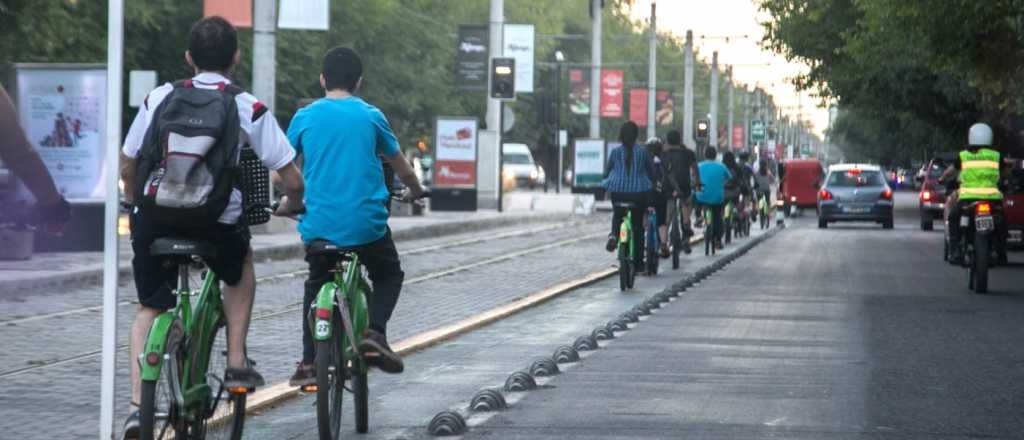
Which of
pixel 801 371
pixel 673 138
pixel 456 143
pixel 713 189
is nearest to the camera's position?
pixel 801 371

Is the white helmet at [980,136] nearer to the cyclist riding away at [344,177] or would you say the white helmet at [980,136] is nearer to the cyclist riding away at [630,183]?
the cyclist riding away at [630,183]

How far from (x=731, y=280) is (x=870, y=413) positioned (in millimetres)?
12888

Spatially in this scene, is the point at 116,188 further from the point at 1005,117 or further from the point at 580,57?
the point at 580,57

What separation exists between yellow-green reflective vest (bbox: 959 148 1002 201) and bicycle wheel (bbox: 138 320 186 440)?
1460 centimetres

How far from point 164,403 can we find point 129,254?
1699 centimetres

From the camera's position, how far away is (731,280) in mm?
22781

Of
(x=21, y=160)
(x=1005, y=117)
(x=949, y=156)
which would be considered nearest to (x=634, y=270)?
(x=21, y=160)

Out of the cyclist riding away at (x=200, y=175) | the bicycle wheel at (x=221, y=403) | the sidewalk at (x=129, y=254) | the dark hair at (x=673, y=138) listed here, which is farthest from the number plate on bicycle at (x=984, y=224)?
the cyclist riding away at (x=200, y=175)

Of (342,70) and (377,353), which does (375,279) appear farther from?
(342,70)

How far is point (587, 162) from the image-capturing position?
57.1 m

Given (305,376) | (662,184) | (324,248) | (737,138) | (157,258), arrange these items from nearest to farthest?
(157,258), (305,376), (324,248), (662,184), (737,138)

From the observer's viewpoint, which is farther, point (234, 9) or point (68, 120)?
point (234, 9)

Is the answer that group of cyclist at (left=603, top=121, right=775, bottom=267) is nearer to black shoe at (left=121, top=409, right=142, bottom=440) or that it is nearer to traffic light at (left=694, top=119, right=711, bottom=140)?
black shoe at (left=121, top=409, right=142, bottom=440)

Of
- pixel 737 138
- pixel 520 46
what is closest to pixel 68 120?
pixel 520 46
